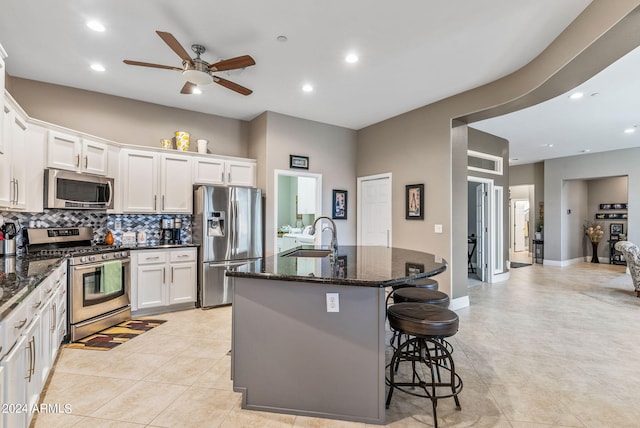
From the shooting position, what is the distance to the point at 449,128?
4.26 m

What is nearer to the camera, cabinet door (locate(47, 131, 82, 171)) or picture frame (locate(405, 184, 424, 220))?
cabinet door (locate(47, 131, 82, 171))

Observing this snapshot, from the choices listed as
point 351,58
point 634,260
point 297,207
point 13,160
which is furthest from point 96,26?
point 634,260

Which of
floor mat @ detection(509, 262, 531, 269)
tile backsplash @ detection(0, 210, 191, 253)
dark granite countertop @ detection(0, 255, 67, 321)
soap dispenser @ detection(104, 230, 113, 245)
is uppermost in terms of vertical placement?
tile backsplash @ detection(0, 210, 191, 253)

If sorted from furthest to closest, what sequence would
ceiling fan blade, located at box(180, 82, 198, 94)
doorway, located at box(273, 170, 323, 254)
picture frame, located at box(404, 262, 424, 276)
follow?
doorway, located at box(273, 170, 323, 254) → ceiling fan blade, located at box(180, 82, 198, 94) → picture frame, located at box(404, 262, 424, 276)

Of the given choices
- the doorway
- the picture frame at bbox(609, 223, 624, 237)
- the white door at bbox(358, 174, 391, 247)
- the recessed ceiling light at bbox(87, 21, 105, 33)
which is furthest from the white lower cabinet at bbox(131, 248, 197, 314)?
the picture frame at bbox(609, 223, 624, 237)

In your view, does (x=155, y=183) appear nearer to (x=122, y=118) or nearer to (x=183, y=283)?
(x=122, y=118)

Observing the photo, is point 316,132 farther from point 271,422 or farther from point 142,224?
point 271,422

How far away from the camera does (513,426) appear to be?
1922 mm

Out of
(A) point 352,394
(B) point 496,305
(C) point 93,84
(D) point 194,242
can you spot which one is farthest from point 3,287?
(B) point 496,305

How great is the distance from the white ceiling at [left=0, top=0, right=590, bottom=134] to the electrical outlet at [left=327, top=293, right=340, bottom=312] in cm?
219

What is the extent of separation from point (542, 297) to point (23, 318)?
6182 mm

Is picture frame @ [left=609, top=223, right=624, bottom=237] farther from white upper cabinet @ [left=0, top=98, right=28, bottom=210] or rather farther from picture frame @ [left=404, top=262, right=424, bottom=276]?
white upper cabinet @ [left=0, top=98, right=28, bottom=210]

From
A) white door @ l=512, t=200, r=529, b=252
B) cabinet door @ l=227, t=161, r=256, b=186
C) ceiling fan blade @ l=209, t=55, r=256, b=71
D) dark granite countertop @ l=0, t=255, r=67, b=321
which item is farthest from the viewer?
white door @ l=512, t=200, r=529, b=252

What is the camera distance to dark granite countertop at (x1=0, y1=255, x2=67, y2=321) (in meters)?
1.56
